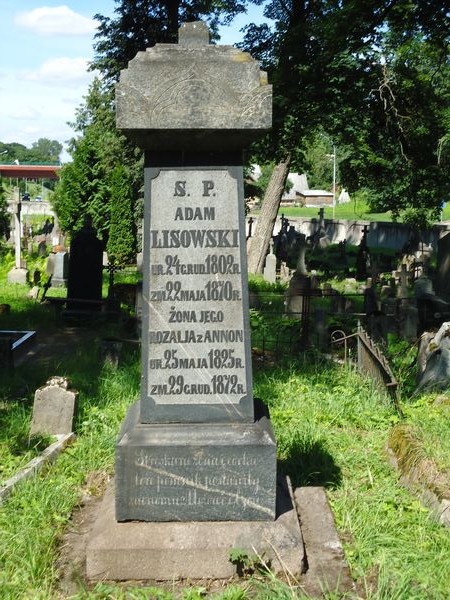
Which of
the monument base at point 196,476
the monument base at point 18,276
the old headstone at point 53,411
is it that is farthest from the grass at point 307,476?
the monument base at point 18,276

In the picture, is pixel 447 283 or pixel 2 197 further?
pixel 2 197

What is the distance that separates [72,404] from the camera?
20.1 feet

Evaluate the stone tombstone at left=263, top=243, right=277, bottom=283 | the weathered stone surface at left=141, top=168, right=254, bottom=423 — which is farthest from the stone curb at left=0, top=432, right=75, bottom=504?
the stone tombstone at left=263, top=243, right=277, bottom=283

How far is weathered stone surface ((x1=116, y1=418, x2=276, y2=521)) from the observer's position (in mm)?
3992

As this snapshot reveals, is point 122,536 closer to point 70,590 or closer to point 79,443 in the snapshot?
point 70,590

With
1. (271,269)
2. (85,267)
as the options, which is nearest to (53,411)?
(85,267)

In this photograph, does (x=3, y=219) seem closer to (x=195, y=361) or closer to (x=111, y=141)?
(x=111, y=141)

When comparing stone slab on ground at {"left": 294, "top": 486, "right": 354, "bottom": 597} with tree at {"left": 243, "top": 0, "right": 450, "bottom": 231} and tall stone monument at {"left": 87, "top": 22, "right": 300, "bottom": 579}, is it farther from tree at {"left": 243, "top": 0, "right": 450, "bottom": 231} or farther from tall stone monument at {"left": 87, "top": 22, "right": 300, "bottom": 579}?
tree at {"left": 243, "top": 0, "right": 450, "bottom": 231}

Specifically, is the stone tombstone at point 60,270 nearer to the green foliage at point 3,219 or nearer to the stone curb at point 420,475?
the green foliage at point 3,219

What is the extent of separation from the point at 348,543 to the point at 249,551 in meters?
0.69

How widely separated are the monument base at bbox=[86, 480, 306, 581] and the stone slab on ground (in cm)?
10

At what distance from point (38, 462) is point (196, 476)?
177cm

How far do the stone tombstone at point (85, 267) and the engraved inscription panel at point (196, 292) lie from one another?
10.3m

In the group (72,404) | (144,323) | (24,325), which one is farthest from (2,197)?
(144,323)
